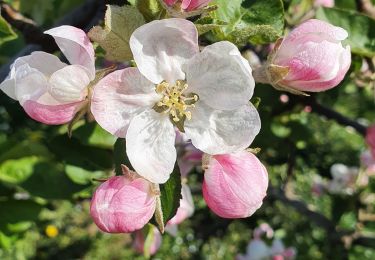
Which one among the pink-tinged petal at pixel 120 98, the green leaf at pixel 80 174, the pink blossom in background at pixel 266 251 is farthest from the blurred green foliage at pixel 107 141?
the pink blossom in background at pixel 266 251

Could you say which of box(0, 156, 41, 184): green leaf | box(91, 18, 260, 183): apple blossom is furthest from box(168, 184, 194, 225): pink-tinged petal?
box(91, 18, 260, 183): apple blossom

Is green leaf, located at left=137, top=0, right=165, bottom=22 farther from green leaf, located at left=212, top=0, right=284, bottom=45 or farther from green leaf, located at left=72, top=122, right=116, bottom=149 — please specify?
green leaf, located at left=72, top=122, right=116, bottom=149

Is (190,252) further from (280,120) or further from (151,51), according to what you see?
(151,51)

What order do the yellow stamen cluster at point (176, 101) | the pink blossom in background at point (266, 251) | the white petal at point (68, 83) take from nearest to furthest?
the white petal at point (68, 83)
the yellow stamen cluster at point (176, 101)
the pink blossom in background at point (266, 251)

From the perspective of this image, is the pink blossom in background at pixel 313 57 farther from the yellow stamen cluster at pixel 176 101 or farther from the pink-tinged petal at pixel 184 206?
the pink-tinged petal at pixel 184 206

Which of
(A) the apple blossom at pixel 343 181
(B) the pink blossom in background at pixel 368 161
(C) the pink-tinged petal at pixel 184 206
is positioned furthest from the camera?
(A) the apple blossom at pixel 343 181

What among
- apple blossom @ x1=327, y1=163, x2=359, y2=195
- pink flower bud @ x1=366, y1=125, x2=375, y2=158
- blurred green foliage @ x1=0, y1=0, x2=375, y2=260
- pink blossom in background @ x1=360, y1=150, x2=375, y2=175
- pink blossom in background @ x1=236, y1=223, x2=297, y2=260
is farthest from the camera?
apple blossom @ x1=327, y1=163, x2=359, y2=195

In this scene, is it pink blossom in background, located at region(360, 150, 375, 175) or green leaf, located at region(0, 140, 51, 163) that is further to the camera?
pink blossom in background, located at region(360, 150, 375, 175)
